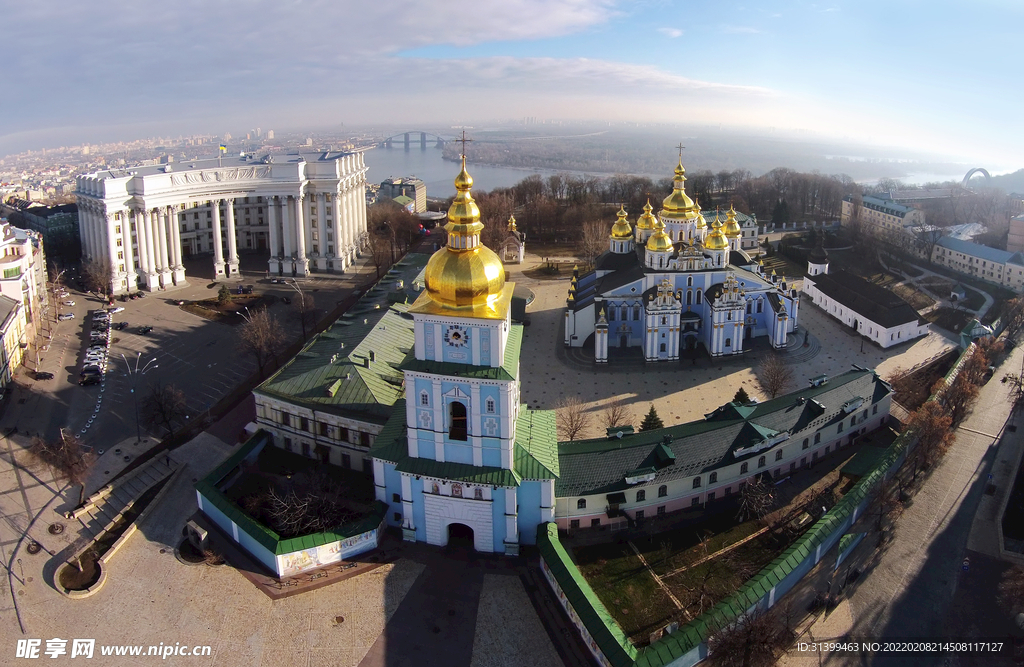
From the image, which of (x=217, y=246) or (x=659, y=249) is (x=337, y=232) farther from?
(x=659, y=249)

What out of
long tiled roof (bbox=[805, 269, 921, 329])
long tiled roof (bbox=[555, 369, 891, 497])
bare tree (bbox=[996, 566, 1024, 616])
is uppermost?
long tiled roof (bbox=[805, 269, 921, 329])

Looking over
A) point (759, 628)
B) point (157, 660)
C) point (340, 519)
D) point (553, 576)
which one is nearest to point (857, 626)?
point (759, 628)

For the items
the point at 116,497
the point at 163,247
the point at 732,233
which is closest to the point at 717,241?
the point at 732,233

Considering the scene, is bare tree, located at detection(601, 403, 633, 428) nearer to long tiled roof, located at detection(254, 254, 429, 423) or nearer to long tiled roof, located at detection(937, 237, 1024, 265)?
long tiled roof, located at detection(254, 254, 429, 423)

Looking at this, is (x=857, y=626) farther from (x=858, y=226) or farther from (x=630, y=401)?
(x=858, y=226)

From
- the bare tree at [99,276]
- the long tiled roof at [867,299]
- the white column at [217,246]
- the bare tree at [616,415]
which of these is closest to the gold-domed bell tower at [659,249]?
the bare tree at [616,415]

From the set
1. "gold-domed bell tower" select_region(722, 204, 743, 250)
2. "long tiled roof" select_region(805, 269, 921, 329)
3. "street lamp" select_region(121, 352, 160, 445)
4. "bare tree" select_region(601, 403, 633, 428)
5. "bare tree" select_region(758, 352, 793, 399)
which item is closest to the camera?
"bare tree" select_region(601, 403, 633, 428)

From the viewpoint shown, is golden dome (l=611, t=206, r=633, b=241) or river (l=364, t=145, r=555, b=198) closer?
golden dome (l=611, t=206, r=633, b=241)

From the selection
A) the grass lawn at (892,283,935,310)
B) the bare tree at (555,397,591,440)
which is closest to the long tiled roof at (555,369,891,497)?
the bare tree at (555,397,591,440)
